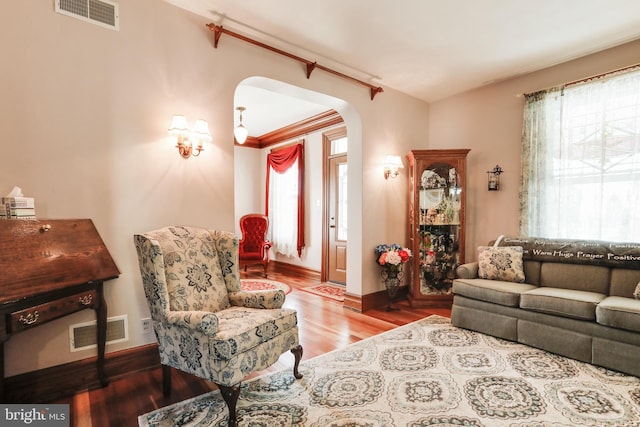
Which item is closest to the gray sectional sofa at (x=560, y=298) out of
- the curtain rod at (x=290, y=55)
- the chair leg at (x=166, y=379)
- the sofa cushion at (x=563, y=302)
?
the sofa cushion at (x=563, y=302)

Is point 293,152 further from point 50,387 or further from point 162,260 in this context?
point 50,387

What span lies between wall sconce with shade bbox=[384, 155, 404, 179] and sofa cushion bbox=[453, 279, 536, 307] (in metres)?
1.64

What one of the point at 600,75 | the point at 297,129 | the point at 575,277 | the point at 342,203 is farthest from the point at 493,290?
the point at 297,129

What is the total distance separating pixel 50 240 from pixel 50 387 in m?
0.99

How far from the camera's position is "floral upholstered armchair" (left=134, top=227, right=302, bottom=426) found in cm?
186

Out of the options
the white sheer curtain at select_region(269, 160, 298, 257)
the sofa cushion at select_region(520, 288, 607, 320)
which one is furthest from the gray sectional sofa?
the white sheer curtain at select_region(269, 160, 298, 257)

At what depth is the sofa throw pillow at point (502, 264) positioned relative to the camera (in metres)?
3.44

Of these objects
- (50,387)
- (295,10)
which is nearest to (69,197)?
(50,387)

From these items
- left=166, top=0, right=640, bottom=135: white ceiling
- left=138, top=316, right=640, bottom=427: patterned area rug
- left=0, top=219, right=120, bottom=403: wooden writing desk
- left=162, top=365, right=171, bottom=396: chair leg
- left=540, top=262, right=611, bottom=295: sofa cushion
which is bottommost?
left=138, top=316, right=640, bottom=427: patterned area rug

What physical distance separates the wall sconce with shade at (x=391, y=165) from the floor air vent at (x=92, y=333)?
3.35 meters

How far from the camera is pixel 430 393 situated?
222cm

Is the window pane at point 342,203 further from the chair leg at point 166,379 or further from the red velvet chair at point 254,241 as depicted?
the chair leg at point 166,379

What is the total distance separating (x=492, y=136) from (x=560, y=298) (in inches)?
91.4

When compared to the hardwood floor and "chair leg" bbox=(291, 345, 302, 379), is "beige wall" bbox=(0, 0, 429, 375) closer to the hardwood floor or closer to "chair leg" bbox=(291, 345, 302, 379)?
the hardwood floor
